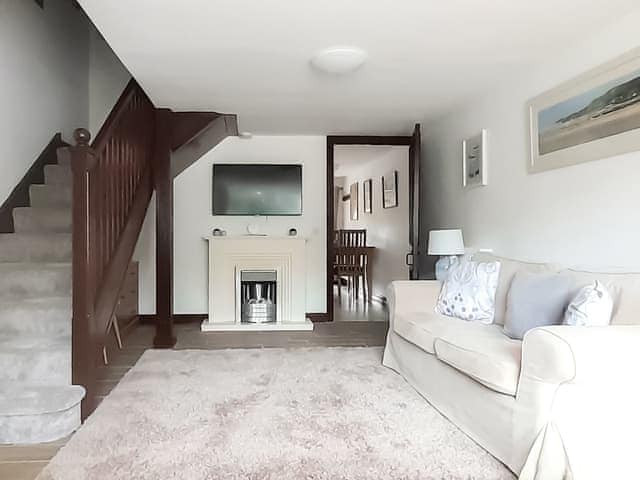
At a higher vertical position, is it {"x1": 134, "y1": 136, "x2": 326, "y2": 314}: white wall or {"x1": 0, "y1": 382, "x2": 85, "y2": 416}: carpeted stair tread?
{"x1": 134, "y1": 136, "x2": 326, "y2": 314}: white wall

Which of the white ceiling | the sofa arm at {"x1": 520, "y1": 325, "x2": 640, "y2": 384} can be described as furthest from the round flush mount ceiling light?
the sofa arm at {"x1": 520, "y1": 325, "x2": 640, "y2": 384}

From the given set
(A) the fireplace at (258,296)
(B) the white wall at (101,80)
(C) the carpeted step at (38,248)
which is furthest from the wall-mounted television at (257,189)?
(C) the carpeted step at (38,248)

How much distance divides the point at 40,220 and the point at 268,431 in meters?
2.70

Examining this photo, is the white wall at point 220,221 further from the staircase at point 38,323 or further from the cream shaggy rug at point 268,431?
the cream shaggy rug at point 268,431

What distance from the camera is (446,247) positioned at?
4.11m

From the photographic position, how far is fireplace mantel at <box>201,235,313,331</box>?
5.50 meters

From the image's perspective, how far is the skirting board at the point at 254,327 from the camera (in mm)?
5296

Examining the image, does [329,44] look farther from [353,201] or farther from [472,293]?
[353,201]

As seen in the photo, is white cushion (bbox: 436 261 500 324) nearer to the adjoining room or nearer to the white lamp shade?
the white lamp shade

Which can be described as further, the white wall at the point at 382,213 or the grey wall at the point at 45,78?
the white wall at the point at 382,213

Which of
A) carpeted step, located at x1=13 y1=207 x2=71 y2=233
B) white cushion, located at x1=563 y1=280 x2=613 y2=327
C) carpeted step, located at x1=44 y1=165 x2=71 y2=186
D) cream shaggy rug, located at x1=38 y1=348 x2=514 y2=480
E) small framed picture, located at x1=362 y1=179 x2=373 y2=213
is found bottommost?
cream shaggy rug, located at x1=38 y1=348 x2=514 y2=480

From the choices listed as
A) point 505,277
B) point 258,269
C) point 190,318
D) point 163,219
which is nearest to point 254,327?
point 258,269

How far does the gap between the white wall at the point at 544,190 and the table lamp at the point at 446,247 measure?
0.61 feet

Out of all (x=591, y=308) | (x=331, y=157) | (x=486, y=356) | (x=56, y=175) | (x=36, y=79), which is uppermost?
(x=36, y=79)
